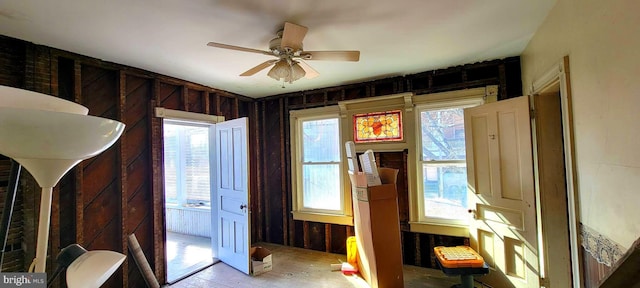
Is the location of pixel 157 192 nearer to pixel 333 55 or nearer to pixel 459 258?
pixel 333 55

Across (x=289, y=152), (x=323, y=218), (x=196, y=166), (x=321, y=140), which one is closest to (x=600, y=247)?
(x=323, y=218)

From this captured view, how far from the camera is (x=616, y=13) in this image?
117 cm

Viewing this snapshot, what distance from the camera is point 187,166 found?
5.43 metres

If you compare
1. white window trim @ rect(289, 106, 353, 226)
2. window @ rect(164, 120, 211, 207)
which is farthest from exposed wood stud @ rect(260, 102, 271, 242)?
window @ rect(164, 120, 211, 207)

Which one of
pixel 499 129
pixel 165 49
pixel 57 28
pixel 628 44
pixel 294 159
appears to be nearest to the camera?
pixel 628 44

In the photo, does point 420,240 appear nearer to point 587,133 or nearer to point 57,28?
point 587,133

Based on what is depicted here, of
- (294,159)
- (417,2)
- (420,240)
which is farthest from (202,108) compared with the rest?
(420,240)

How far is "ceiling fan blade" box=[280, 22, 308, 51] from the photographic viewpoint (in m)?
1.76

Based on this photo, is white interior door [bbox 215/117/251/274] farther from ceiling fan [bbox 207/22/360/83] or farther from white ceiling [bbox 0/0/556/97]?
ceiling fan [bbox 207/22/360/83]

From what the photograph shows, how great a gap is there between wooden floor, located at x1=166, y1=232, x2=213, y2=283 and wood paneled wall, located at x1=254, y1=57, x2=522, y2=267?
966mm

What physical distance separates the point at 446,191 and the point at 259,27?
9.37 feet

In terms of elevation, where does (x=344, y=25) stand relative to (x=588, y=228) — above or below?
above

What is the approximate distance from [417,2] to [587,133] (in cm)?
129

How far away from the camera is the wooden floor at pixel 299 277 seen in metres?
3.06
